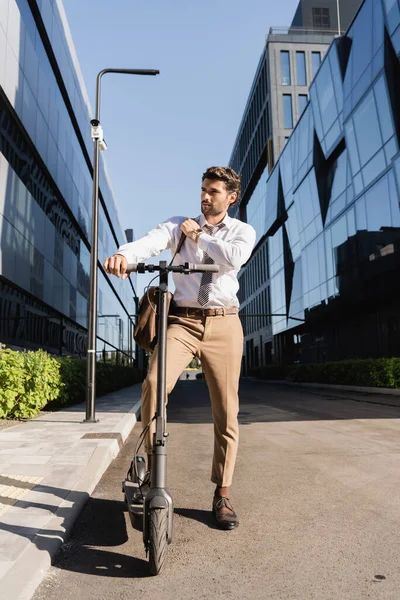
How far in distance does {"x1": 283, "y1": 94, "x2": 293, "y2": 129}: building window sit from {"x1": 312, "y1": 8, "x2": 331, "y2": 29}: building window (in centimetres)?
1784

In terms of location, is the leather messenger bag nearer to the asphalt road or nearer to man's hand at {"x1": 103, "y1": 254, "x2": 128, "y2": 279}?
man's hand at {"x1": 103, "y1": 254, "x2": 128, "y2": 279}

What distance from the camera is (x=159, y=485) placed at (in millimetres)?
Answer: 2648

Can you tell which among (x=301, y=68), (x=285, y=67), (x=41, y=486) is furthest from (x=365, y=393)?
(x=301, y=68)

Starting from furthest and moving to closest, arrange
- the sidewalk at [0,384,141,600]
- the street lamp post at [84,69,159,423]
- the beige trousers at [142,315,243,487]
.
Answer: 1. the street lamp post at [84,69,159,423]
2. the beige trousers at [142,315,243,487]
3. the sidewalk at [0,384,141,600]

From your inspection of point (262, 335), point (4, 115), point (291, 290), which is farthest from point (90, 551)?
point (262, 335)

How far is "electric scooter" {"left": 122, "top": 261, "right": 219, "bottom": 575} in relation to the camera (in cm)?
253

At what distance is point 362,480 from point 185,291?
252cm

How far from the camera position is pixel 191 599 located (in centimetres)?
233

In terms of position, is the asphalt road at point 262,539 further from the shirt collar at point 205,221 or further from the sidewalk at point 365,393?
the sidewalk at point 365,393

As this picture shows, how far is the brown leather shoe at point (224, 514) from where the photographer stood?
3.29 metres

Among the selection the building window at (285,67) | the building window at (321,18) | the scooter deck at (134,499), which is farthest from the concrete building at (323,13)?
the scooter deck at (134,499)

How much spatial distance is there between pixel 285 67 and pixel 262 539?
56134mm

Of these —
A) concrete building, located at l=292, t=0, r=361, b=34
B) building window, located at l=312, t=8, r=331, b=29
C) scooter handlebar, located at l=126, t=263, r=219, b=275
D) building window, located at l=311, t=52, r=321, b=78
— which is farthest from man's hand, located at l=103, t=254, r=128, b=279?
building window, located at l=312, t=8, r=331, b=29

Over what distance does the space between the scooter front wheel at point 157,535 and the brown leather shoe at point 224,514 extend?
0.80m
